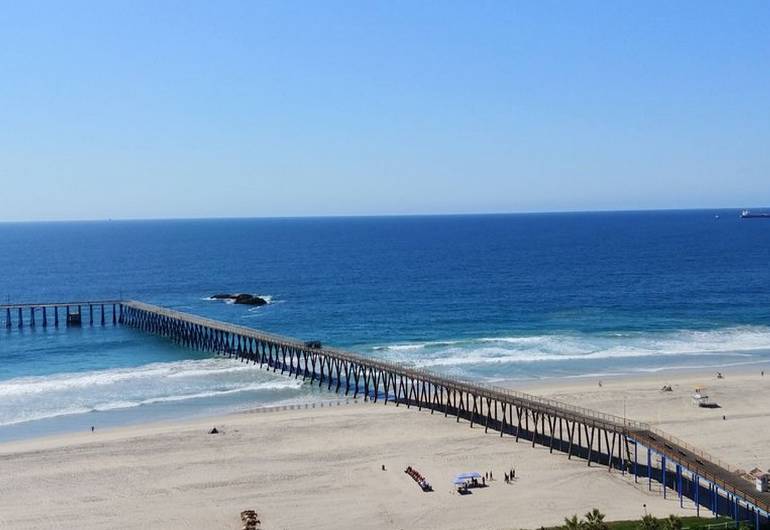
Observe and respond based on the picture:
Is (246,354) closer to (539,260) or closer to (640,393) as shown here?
(640,393)

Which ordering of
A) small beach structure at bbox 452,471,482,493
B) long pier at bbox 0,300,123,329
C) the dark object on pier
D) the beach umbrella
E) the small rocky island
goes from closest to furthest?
small beach structure at bbox 452,471,482,493 < the beach umbrella < long pier at bbox 0,300,123,329 < the dark object on pier < the small rocky island

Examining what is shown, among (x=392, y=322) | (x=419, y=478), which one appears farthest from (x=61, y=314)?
(x=419, y=478)

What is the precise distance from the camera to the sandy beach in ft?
113

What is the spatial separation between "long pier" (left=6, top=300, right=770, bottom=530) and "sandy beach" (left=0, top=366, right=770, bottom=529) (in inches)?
45.1

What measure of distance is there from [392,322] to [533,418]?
38.8 metres

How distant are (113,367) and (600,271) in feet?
288

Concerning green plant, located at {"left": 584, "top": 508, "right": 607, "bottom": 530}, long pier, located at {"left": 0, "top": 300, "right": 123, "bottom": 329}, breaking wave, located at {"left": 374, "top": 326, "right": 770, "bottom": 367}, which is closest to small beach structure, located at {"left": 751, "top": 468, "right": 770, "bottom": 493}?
green plant, located at {"left": 584, "top": 508, "right": 607, "bottom": 530}

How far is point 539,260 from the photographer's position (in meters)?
154

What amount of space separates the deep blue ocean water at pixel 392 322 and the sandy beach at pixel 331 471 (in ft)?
20.3

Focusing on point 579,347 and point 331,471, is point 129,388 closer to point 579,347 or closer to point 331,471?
point 331,471

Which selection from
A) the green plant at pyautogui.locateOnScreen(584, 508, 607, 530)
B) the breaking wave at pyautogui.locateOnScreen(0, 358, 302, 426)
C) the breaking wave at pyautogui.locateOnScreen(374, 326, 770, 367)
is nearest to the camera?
the green plant at pyautogui.locateOnScreen(584, 508, 607, 530)

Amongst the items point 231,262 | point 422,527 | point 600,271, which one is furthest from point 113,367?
point 231,262

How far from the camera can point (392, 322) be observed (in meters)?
83.7

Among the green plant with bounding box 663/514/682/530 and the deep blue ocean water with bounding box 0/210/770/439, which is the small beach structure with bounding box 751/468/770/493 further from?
the deep blue ocean water with bounding box 0/210/770/439
